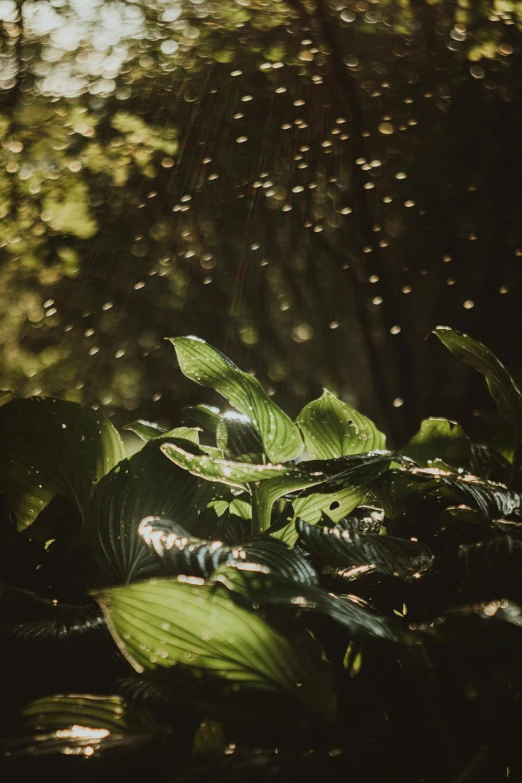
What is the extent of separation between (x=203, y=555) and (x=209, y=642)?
0.10 ft

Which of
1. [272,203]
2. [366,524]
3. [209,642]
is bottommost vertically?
[272,203]

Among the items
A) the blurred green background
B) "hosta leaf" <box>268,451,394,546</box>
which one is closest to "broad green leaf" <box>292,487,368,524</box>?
"hosta leaf" <box>268,451,394,546</box>

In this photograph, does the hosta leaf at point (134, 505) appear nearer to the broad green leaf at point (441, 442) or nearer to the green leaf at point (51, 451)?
the green leaf at point (51, 451)

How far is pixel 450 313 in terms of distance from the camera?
4.13 ft

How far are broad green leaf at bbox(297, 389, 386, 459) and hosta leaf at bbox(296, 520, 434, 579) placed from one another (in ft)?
0.41

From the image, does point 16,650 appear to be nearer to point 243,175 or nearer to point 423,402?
point 423,402

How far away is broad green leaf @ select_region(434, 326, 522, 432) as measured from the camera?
29cm

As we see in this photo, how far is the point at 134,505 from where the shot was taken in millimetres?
278

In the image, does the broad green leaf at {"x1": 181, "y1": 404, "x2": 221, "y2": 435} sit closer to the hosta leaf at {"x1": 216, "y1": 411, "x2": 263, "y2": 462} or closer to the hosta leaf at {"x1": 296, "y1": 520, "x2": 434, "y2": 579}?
the hosta leaf at {"x1": 216, "y1": 411, "x2": 263, "y2": 462}

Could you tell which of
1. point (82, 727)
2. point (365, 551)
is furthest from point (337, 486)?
point (82, 727)

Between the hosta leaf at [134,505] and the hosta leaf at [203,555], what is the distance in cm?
6

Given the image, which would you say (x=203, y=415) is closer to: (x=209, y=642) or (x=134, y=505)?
(x=134, y=505)

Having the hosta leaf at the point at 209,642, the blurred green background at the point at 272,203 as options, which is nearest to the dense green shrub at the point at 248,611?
the hosta leaf at the point at 209,642

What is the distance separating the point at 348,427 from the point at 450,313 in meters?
0.98
